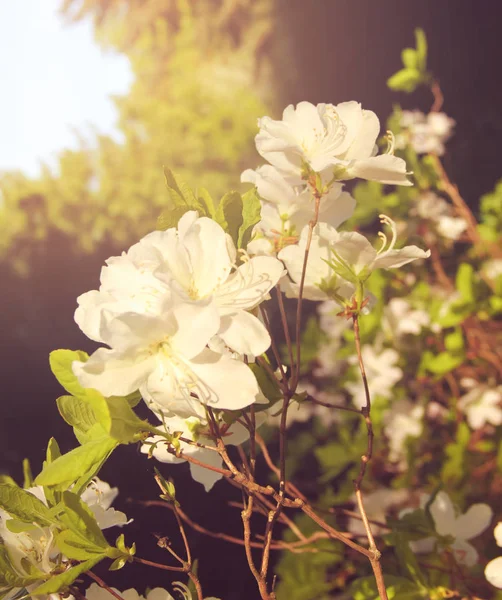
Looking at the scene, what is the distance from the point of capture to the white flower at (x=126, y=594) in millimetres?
466

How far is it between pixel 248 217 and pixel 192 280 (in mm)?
92

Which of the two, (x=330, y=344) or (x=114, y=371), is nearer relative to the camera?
(x=114, y=371)

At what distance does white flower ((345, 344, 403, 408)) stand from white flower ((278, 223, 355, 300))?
784mm

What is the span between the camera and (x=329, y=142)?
0.49 metres

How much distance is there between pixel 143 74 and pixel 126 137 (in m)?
0.43

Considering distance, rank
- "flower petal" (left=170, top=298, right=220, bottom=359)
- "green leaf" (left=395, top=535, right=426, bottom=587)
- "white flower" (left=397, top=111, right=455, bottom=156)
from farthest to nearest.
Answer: "white flower" (left=397, top=111, right=455, bottom=156) < "green leaf" (left=395, top=535, right=426, bottom=587) < "flower petal" (left=170, top=298, right=220, bottom=359)

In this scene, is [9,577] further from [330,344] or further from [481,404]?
[330,344]

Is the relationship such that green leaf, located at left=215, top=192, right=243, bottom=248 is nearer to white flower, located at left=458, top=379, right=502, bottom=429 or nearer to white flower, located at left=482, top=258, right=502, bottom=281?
white flower, located at left=458, top=379, right=502, bottom=429

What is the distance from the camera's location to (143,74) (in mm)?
2475

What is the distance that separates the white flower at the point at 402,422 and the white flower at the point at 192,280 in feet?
3.35

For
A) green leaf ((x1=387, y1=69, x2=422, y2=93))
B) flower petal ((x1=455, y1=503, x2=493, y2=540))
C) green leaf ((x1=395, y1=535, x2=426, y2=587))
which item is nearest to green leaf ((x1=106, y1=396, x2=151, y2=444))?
green leaf ((x1=395, y1=535, x2=426, y2=587))

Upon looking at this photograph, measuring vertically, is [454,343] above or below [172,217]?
below

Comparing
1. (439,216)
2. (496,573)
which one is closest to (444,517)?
(496,573)

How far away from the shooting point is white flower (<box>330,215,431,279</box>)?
461 millimetres
